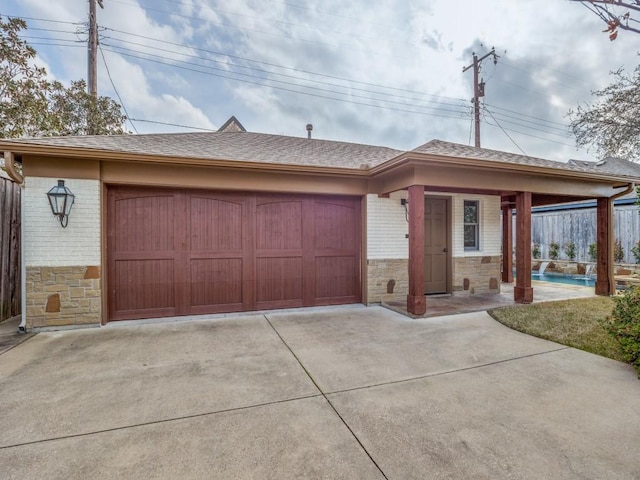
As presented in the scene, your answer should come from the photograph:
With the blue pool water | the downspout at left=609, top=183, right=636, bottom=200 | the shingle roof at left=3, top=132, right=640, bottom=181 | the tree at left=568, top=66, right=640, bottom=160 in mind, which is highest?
the tree at left=568, top=66, right=640, bottom=160

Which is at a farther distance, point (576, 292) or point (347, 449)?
point (576, 292)

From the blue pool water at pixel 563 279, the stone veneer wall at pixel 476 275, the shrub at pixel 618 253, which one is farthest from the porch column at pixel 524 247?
the shrub at pixel 618 253

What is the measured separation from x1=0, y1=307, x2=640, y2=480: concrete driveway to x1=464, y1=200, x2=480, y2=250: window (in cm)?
327

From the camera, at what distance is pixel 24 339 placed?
4.07 meters

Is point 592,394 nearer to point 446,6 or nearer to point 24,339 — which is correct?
point 24,339

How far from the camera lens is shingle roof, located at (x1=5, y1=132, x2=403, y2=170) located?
186 inches

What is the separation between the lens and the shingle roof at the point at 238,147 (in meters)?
4.72

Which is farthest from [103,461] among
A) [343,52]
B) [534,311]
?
[343,52]

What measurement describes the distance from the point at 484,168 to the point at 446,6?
4.18m

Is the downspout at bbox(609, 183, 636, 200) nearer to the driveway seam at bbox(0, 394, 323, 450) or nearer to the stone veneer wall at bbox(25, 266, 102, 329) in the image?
the driveway seam at bbox(0, 394, 323, 450)

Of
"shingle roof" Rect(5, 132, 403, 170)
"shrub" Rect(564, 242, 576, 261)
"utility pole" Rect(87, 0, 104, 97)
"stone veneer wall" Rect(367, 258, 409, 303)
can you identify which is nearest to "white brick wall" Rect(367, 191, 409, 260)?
"stone veneer wall" Rect(367, 258, 409, 303)

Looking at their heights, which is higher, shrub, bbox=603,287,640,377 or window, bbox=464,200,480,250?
window, bbox=464,200,480,250

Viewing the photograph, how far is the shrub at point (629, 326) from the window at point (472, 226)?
3416 millimetres

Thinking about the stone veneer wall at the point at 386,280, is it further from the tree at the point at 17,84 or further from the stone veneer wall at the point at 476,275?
the tree at the point at 17,84
